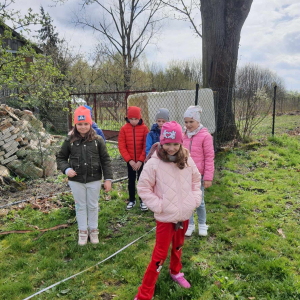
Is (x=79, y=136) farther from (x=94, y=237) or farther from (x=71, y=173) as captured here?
(x=94, y=237)

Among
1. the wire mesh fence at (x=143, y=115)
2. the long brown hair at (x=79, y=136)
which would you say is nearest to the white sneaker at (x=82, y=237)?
the long brown hair at (x=79, y=136)

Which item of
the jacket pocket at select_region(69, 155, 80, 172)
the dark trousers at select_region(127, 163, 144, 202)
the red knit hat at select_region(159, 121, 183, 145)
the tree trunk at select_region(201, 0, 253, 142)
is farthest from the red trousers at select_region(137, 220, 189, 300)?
the tree trunk at select_region(201, 0, 253, 142)

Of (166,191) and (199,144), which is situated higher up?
(199,144)

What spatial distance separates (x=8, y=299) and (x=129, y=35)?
910 inches

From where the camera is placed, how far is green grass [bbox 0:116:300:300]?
250 centimetres

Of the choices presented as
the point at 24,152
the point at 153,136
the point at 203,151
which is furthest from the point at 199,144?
the point at 24,152

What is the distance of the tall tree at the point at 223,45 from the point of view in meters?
7.71

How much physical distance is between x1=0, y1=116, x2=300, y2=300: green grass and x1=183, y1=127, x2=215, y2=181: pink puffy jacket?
944 millimetres

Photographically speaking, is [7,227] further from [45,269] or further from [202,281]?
[202,281]

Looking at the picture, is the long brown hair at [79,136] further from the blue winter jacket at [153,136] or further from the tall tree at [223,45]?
the tall tree at [223,45]

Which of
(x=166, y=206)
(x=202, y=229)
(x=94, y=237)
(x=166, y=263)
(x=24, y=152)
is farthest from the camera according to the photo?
(x=24, y=152)

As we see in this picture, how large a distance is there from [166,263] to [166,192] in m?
1.12

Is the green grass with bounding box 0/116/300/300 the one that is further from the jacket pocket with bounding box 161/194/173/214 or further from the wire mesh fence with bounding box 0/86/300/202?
the wire mesh fence with bounding box 0/86/300/202

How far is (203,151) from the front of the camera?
325 centimetres
